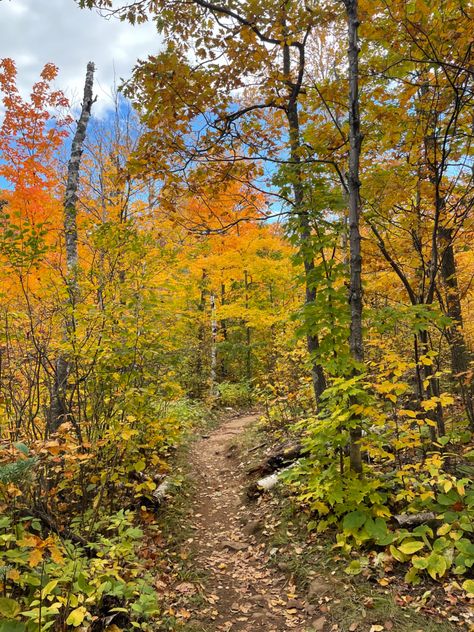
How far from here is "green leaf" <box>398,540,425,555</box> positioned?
3.20 meters

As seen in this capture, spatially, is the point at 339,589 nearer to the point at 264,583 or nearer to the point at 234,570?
the point at 264,583

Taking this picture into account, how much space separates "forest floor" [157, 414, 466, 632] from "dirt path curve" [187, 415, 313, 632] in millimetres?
10

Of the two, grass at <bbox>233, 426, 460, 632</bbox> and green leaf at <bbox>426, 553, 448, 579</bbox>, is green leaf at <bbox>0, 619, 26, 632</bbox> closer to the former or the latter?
grass at <bbox>233, 426, 460, 632</bbox>

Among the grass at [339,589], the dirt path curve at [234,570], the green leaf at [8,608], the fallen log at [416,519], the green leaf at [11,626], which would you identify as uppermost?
the green leaf at [8,608]

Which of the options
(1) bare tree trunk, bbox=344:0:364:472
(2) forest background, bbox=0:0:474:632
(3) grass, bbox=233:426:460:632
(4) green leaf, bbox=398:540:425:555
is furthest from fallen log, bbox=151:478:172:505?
(4) green leaf, bbox=398:540:425:555

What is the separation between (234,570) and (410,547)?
6.99 feet

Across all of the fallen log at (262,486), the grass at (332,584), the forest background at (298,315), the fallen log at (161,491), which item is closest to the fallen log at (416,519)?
the forest background at (298,315)

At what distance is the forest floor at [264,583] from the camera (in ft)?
9.85

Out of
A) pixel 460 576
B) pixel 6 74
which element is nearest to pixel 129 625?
pixel 460 576

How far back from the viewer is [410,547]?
3.23 meters

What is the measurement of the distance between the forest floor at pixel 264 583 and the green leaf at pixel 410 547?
29 cm

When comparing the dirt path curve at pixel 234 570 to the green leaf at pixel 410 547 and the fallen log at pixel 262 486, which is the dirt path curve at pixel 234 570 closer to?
the fallen log at pixel 262 486

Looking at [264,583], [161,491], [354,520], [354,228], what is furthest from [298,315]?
[161,491]

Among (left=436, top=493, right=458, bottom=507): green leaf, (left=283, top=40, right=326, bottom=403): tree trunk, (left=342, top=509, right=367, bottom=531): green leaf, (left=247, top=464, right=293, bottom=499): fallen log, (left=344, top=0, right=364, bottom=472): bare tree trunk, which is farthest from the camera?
(left=247, top=464, right=293, bottom=499): fallen log
